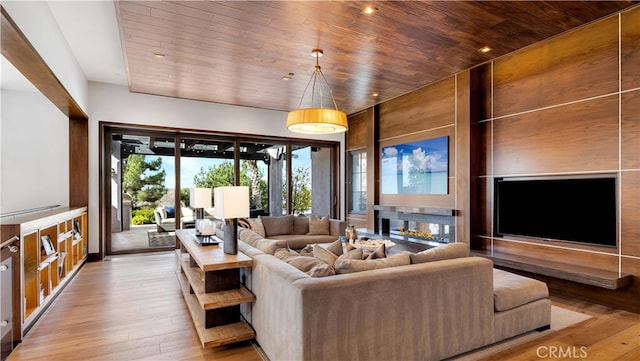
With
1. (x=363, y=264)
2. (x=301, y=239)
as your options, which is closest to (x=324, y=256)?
(x=363, y=264)

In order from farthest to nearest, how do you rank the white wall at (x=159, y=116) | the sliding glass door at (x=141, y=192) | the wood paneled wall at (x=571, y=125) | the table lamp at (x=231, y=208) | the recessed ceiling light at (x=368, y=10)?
1. the sliding glass door at (x=141, y=192)
2. the white wall at (x=159, y=116)
3. the wood paneled wall at (x=571, y=125)
4. the recessed ceiling light at (x=368, y=10)
5. the table lamp at (x=231, y=208)

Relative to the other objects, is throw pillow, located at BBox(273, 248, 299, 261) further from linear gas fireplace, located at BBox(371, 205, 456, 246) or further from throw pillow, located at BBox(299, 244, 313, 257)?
linear gas fireplace, located at BBox(371, 205, 456, 246)

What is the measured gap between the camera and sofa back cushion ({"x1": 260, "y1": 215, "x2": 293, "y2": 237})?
5.70 metres

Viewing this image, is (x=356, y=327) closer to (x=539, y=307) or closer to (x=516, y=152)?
(x=539, y=307)

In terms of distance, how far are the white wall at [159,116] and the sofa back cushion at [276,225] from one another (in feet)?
7.28

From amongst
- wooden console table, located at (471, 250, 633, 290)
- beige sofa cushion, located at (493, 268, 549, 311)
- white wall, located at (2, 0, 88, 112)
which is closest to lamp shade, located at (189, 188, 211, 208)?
white wall, located at (2, 0, 88, 112)

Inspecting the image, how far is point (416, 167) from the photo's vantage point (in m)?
6.02

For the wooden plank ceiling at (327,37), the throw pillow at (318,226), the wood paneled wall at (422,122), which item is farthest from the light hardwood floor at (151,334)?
the wooden plank ceiling at (327,37)

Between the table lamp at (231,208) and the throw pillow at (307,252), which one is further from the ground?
the table lamp at (231,208)

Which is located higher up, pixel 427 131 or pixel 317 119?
pixel 427 131

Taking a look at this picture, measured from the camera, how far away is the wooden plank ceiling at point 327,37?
3133 mm

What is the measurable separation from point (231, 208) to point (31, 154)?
476 centimetres

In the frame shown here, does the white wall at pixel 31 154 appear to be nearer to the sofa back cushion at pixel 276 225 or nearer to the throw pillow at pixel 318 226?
the sofa back cushion at pixel 276 225

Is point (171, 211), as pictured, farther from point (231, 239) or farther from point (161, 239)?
point (231, 239)
